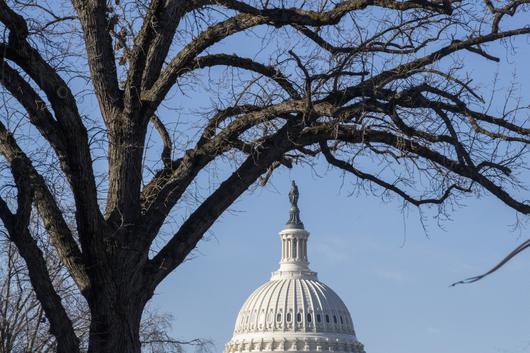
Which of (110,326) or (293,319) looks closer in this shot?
(110,326)

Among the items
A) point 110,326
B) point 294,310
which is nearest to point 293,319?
point 294,310

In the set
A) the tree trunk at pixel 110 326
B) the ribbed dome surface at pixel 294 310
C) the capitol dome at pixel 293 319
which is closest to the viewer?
the tree trunk at pixel 110 326

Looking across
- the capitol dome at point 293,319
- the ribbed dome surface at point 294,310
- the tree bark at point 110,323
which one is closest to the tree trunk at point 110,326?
the tree bark at point 110,323

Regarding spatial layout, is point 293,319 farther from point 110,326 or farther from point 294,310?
point 110,326

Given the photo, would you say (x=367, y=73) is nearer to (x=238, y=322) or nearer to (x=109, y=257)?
(x=109, y=257)

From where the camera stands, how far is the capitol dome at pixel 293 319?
17875cm

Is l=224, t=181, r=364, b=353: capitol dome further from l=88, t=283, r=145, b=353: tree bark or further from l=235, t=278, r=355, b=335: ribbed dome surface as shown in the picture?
l=88, t=283, r=145, b=353: tree bark

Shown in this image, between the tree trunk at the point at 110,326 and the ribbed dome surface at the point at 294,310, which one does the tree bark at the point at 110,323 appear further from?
the ribbed dome surface at the point at 294,310

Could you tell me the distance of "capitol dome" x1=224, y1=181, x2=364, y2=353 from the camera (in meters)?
179

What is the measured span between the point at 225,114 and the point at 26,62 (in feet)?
6.07

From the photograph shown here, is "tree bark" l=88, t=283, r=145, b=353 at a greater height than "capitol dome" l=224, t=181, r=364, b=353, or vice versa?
"capitol dome" l=224, t=181, r=364, b=353

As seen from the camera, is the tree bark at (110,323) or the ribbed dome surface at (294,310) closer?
the tree bark at (110,323)

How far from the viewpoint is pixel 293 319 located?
181500mm

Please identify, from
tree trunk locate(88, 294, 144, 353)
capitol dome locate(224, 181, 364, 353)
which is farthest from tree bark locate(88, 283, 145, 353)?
capitol dome locate(224, 181, 364, 353)
